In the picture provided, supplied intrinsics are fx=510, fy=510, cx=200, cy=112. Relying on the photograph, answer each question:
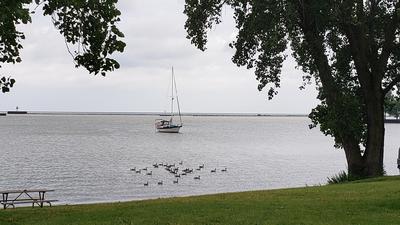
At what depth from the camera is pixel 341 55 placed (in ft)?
92.3

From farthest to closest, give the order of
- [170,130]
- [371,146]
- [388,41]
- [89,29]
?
[170,130], [371,146], [388,41], [89,29]

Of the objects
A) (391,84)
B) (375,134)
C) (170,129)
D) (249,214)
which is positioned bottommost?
(170,129)

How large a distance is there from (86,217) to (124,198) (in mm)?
21635

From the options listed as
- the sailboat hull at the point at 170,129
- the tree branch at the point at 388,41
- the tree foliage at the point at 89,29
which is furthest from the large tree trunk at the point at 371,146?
the sailboat hull at the point at 170,129

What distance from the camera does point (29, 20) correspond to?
386 inches

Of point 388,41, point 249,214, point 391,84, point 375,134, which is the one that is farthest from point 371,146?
point 249,214

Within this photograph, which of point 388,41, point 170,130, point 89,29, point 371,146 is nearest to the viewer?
point 89,29

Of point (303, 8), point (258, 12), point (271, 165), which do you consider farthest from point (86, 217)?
point (271, 165)

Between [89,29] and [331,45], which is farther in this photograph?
[331,45]

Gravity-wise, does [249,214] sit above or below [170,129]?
above

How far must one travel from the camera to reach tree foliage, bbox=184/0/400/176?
2506cm

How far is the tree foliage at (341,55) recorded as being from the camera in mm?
25062

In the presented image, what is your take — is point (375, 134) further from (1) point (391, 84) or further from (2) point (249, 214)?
(2) point (249, 214)

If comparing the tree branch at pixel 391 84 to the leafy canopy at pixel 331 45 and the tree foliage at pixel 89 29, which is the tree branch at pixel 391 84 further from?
the tree foliage at pixel 89 29
